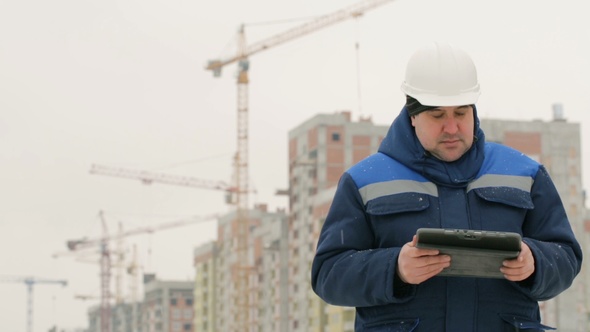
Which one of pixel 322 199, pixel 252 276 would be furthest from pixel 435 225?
pixel 252 276

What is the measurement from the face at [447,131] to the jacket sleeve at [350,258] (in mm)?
268

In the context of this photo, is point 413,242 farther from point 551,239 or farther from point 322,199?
point 322,199

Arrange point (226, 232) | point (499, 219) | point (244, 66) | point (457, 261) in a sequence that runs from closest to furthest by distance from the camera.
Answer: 1. point (457, 261)
2. point (499, 219)
3. point (244, 66)
4. point (226, 232)

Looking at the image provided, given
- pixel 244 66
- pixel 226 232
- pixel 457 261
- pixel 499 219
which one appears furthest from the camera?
pixel 226 232

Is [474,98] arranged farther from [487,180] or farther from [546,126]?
[546,126]

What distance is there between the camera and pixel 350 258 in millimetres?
4379

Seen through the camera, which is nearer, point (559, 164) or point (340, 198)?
point (340, 198)

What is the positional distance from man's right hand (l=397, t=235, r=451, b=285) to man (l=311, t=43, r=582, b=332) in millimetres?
49

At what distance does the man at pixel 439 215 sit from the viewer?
428 centimetres

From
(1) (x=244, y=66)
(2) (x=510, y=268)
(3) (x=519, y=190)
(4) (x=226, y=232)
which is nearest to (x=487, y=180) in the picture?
(3) (x=519, y=190)

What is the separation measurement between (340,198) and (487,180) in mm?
441

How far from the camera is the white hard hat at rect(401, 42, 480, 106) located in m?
4.37

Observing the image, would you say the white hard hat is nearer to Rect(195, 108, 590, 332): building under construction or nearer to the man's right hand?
the man's right hand

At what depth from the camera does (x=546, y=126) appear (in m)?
151
